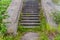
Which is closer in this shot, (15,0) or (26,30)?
(26,30)

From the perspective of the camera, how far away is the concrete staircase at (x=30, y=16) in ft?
29.5

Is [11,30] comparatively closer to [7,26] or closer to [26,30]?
[7,26]

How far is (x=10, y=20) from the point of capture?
7.61 meters

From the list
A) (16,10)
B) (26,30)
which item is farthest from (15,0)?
(26,30)

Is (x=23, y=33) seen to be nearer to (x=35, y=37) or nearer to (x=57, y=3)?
(x=35, y=37)

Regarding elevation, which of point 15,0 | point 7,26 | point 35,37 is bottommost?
point 35,37

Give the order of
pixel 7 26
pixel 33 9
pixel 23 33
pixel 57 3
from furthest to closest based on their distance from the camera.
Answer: pixel 57 3 < pixel 33 9 < pixel 23 33 < pixel 7 26

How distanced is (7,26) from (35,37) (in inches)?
53.4

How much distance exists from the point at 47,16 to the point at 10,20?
5.96 ft

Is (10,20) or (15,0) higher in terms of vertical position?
(15,0)

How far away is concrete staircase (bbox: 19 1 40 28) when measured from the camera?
8992 mm

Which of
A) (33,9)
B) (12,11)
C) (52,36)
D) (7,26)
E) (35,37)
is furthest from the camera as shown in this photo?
(33,9)

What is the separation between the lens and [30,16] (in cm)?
987

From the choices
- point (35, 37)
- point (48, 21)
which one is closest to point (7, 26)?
point (35, 37)
